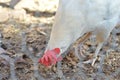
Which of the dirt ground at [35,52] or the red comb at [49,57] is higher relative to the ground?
the red comb at [49,57]

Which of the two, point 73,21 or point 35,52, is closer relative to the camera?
point 73,21

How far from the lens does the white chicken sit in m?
1.66

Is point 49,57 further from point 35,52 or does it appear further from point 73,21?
point 35,52

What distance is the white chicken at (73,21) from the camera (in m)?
1.66

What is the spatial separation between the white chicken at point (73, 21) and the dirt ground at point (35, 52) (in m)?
0.23

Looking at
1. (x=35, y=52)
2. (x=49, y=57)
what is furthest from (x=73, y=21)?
(x=35, y=52)

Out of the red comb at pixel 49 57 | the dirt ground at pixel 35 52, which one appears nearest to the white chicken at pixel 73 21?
the red comb at pixel 49 57

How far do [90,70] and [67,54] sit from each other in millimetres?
176

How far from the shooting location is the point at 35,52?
2055mm

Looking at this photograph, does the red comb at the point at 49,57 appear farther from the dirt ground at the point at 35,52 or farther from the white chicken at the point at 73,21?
the dirt ground at the point at 35,52

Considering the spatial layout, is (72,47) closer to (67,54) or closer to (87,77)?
(67,54)

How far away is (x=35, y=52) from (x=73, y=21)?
0.46 meters

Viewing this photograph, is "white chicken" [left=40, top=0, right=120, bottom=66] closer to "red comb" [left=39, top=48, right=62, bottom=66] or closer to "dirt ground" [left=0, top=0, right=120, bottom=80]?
"red comb" [left=39, top=48, right=62, bottom=66]

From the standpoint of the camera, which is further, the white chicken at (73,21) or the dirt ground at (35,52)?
the dirt ground at (35,52)
